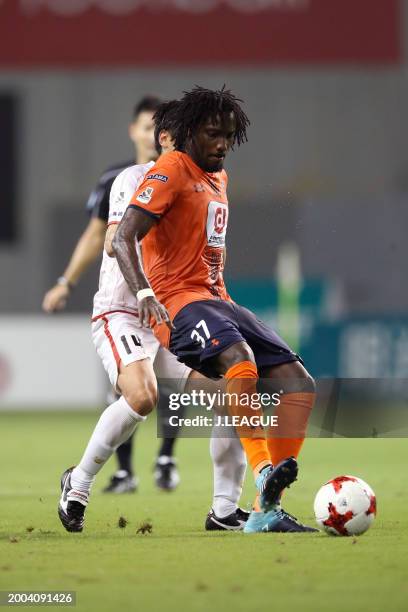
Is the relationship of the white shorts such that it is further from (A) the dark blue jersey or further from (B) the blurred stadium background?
(B) the blurred stadium background

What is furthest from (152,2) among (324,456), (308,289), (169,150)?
(169,150)

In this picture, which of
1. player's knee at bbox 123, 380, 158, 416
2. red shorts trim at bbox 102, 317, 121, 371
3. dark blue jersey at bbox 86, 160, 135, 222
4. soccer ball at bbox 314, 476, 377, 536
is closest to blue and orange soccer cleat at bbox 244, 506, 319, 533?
soccer ball at bbox 314, 476, 377, 536

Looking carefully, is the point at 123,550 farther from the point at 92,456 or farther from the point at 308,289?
the point at 308,289

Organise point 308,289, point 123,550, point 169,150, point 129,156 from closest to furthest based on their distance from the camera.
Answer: point 123,550, point 169,150, point 308,289, point 129,156

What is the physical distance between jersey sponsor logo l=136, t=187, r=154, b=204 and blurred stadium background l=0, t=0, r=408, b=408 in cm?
444

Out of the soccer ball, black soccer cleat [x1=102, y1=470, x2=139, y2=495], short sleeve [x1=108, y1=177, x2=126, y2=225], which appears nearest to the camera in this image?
the soccer ball

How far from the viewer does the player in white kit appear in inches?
264

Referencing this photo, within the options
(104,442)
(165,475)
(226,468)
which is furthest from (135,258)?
(165,475)

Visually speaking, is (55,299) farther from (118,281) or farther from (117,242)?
(117,242)

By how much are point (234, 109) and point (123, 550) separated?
6.55 feet

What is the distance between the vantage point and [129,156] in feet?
81.9

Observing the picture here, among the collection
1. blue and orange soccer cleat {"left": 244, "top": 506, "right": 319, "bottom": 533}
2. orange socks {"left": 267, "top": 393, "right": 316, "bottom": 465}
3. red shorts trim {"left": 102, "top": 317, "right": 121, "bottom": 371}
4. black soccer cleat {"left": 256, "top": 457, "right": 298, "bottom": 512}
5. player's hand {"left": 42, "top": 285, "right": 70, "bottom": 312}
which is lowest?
blue and orange soccer cleat {"left": 244, "top": 506, "right": 319, "bottom": 533}

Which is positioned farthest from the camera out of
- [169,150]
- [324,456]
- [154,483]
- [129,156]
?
[129,156]

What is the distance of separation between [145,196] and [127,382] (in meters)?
0.84
